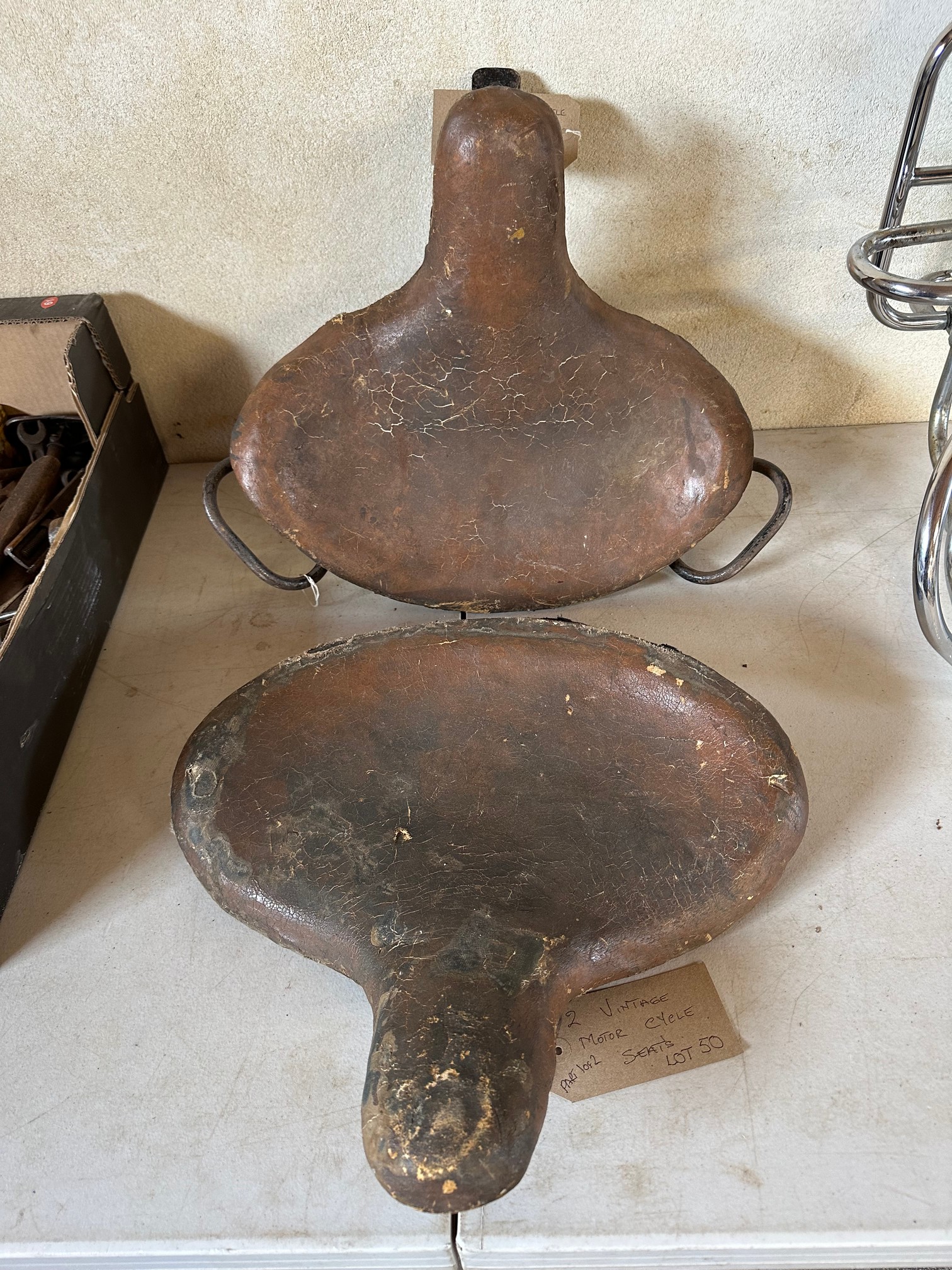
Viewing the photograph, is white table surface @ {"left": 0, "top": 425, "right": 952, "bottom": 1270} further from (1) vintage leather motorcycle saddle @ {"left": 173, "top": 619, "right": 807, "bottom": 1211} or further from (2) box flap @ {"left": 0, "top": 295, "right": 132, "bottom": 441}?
(2) box flap @ {"left": 0, "top": 295, "right": 132, "bottom": 441}

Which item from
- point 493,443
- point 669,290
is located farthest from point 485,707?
point 669,290

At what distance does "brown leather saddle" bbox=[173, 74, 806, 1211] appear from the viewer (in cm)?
64

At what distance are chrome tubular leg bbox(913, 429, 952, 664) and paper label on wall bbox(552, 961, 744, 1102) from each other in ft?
1.24

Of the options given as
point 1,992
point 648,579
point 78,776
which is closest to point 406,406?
point 648,579

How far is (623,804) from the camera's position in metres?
0.76

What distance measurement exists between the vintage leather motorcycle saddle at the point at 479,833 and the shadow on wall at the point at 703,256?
471 mm

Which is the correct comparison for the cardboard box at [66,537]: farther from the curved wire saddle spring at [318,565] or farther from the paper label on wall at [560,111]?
the paper label on wall at [560,111]

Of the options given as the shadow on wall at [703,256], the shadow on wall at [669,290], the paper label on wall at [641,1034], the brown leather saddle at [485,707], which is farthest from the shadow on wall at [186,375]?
the paper label on wall at [641,1034]

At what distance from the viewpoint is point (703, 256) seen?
41.1 inches

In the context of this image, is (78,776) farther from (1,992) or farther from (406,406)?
(406,406)

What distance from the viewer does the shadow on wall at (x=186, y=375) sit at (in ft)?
3.54

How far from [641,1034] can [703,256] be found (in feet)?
2.63

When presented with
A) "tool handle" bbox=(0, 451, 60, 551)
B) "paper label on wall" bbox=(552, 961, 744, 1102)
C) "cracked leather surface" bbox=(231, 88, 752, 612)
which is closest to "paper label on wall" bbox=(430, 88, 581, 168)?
"cracked leather surface" bbox=(231, 88, 752, 612)

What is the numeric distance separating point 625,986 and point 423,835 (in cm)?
19
